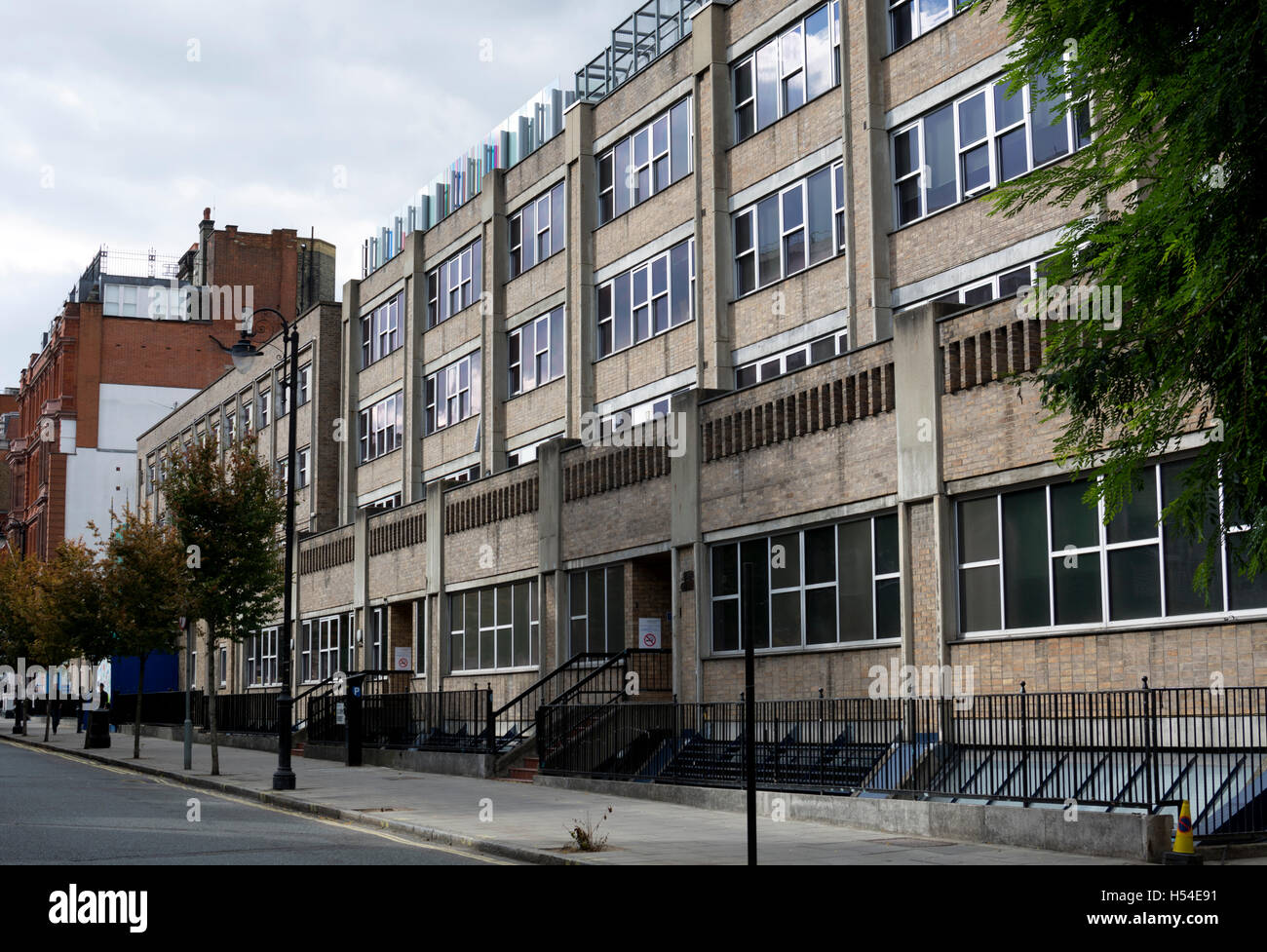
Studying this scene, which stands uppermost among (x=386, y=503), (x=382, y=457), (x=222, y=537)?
(x=382, y=457)

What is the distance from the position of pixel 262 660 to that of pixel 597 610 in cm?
2553

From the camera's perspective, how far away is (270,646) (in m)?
50.8

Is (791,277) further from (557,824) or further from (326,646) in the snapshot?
(326,646)

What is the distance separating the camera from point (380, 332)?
4669cm

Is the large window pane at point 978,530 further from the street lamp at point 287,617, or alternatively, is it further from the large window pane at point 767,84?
the street lamp at point 287,617

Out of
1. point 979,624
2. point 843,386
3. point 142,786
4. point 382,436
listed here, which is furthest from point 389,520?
point 979,624

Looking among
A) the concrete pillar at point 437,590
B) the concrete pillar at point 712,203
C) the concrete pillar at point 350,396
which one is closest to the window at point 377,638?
the concrete pillar at point 437,590

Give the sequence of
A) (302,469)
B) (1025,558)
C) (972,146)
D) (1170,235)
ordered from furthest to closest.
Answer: (302,469)
(972,146)
(1025,558)
(1170,235)

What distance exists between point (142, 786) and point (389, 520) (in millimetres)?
15356

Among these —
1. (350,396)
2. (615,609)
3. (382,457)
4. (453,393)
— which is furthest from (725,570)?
(350,396)

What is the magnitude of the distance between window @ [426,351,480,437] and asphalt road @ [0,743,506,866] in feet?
53.3

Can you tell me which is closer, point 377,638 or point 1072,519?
point 1072,519

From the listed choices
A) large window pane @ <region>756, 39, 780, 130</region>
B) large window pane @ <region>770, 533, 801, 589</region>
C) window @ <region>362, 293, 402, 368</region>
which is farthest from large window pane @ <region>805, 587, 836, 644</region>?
window @ <region>362, 293, 402, 368</region>

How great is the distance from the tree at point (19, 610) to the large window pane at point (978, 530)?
38.6 meters
